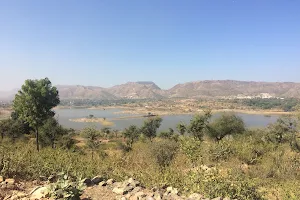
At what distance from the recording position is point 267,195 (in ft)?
37.7

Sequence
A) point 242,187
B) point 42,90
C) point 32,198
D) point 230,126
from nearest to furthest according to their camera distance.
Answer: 1. point 32,198
2. point 242,187
3. point 42,90
4. point 230,126

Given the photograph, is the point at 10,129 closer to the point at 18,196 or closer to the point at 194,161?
the point at 194,161

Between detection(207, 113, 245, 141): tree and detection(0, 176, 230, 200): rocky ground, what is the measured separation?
27.7m

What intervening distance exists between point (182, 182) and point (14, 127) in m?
42.3

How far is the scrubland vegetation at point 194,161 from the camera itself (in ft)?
28.2

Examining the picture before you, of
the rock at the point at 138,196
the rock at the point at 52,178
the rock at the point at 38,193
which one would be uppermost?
the rock at the point at 38,193

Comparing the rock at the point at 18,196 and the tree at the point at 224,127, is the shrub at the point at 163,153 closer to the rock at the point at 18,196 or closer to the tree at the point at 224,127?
the rock at the point at 18,196

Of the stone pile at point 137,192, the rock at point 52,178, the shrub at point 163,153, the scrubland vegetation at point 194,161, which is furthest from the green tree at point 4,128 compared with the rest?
the stone pile at point 137,192

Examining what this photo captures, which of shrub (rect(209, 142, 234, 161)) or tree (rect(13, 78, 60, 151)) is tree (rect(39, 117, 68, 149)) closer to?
tree (rect(13, 78, 60, 151))

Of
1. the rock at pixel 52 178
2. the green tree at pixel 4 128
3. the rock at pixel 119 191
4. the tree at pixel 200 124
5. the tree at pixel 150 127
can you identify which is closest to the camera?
the rock at pixel 119 191

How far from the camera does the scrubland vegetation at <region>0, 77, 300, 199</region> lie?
8.60 metres

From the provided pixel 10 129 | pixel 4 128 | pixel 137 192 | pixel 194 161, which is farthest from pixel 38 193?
pixel 4 128

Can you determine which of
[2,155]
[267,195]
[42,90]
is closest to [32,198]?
[2,155]

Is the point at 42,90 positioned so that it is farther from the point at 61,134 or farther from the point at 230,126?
the point at 230,126
